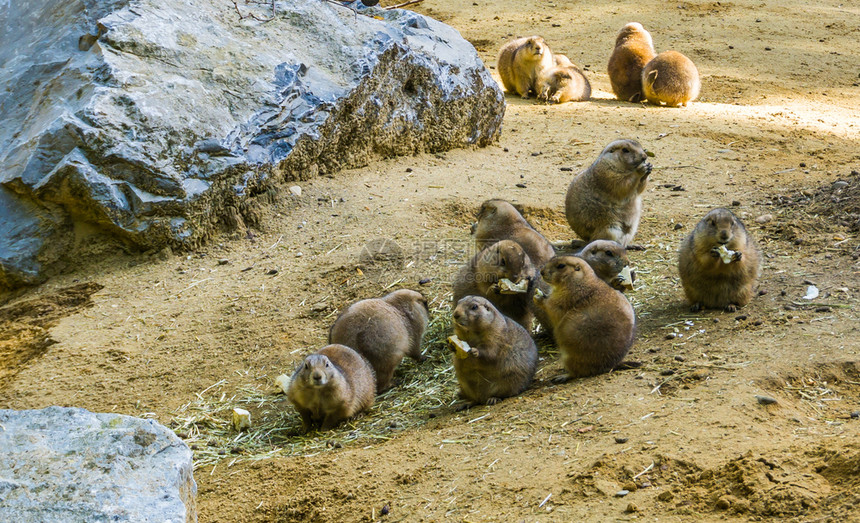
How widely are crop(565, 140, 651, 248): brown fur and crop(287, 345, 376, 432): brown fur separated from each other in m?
2.92

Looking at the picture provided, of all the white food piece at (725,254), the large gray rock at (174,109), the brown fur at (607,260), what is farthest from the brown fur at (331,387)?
the large gray rock at (174,109)

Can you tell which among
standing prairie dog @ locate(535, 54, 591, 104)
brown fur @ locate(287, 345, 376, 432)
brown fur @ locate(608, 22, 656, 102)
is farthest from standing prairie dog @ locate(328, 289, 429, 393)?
brown fur @ locate(608, 22, 656, 102)

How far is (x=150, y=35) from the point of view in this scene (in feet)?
26.3

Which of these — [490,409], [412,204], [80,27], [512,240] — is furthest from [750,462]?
[80,27]

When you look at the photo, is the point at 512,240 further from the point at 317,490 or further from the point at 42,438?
the point at 42,438

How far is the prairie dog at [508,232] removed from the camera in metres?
6.73

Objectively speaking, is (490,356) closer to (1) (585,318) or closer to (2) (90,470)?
(1) (585,318)

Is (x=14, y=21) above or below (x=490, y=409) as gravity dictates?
above

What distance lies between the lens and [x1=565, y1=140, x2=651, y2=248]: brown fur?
771 cm

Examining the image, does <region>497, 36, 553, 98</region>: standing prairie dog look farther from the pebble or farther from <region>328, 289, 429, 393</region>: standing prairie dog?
Result: the pebble

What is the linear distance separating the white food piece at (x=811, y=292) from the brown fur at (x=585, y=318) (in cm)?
148

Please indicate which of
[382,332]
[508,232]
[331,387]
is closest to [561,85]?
[508,232]

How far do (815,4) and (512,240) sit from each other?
14919mm

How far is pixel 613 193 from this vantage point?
774 cm
